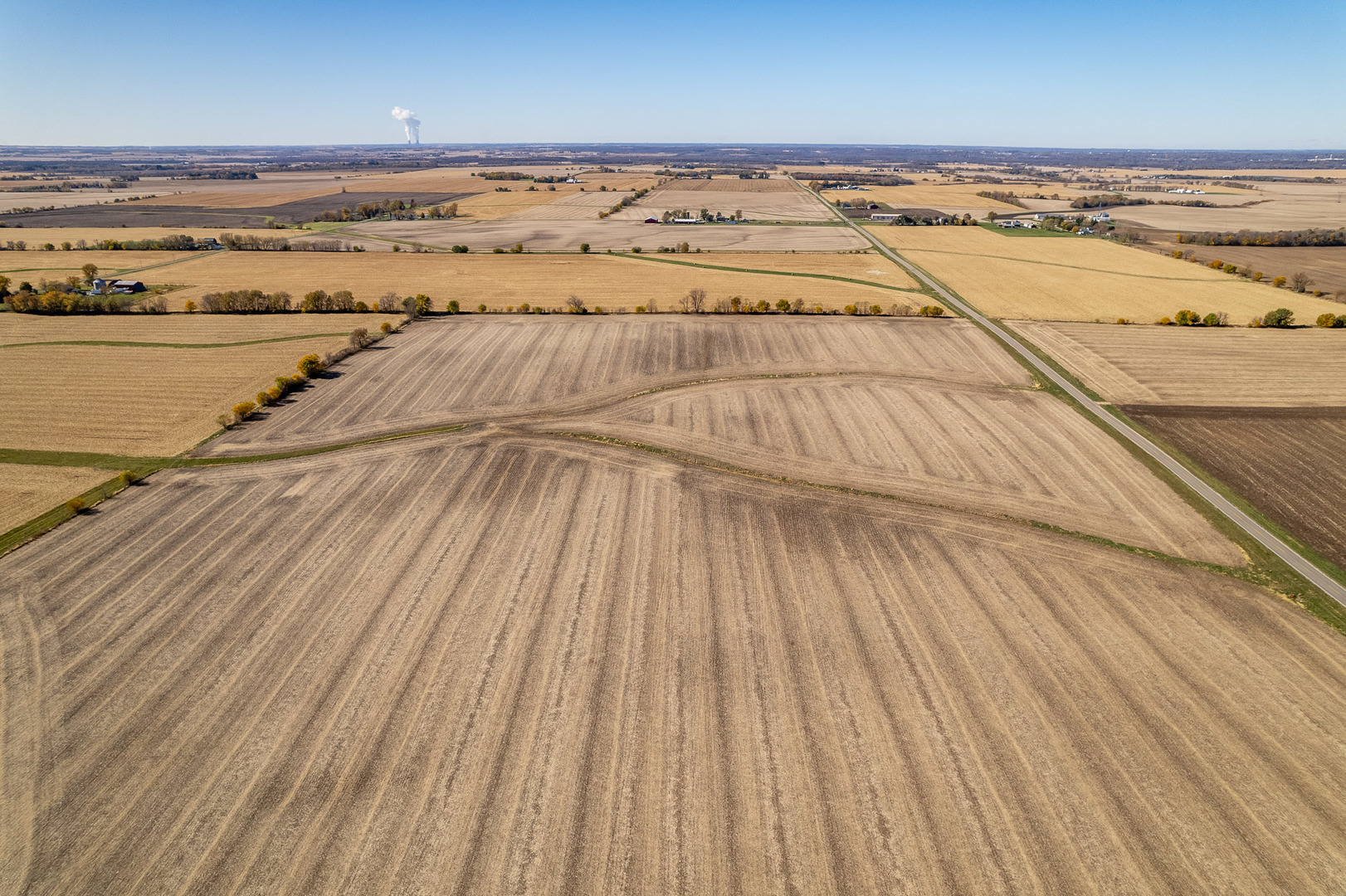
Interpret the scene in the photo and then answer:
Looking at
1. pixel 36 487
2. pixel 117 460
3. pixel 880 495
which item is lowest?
pixel 880 495

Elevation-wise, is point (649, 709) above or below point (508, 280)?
below

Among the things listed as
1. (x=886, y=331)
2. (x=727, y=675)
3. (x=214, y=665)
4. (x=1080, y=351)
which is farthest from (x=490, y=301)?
(x=1080, y=351)

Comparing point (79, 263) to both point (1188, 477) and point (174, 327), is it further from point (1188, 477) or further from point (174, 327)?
point (1188, 477)

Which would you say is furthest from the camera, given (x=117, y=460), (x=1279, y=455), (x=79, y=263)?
(x=79, y=263)

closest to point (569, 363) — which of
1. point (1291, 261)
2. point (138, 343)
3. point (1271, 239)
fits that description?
point (138, 343)

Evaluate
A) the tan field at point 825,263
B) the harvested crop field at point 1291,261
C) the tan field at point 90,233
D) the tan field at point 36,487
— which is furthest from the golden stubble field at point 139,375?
the harvested crop field at point 1291,261

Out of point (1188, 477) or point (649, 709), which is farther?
point (1188, 477)

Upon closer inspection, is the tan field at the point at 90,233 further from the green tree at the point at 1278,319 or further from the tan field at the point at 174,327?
the green tree at the point at 1278,319
